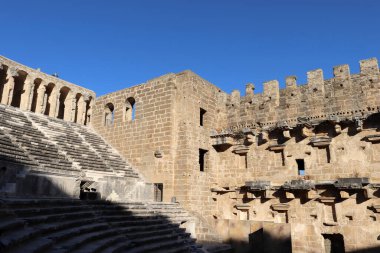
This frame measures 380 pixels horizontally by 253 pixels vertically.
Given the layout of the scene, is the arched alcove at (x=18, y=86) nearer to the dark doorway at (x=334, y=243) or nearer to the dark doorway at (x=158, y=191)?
the dark doorway at (x=158, y=191)

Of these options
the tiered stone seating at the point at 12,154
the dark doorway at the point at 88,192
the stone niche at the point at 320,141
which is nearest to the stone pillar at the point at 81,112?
the tiered stone seating at the point at 12,154

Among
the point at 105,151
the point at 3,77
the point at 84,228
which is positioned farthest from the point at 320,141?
the point at 3,77

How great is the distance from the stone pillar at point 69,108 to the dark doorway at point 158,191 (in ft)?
25.0

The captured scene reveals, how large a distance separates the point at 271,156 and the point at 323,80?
3.85 metres

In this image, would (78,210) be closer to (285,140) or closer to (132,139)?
(132,139)

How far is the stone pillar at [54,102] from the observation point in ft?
56.2

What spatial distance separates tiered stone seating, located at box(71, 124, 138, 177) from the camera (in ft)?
44.9

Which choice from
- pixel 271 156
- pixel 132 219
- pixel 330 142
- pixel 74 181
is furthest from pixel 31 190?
pixel 330 142

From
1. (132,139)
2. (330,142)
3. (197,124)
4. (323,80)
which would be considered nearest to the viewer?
(330,142)

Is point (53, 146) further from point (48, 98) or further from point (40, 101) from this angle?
point (48, 98)

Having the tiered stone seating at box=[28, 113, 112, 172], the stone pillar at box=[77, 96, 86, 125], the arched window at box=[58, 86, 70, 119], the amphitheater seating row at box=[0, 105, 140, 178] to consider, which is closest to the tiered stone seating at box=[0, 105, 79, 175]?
the amphitheater seating row at box=[0, 105, 140, 178]

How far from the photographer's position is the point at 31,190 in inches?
336

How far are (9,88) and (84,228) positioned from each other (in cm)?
1128

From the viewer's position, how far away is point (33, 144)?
1146cm
